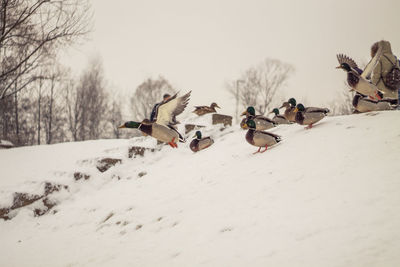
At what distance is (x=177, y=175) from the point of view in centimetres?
819

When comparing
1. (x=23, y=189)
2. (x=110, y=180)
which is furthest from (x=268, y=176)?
(x=23, y=189)

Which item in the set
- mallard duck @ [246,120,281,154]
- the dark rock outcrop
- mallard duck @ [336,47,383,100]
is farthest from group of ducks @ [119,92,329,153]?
the dark rock outcrop

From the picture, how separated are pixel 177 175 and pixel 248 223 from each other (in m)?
4.68

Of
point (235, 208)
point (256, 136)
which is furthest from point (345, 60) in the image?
point (235, 208)

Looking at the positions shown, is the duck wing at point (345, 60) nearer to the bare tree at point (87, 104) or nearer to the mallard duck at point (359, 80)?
the mallard duck at point (359, 80)

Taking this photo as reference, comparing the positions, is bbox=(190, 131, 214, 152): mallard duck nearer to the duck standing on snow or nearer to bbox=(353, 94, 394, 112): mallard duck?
bbox=(353, 94, 394, 112): mallard duck

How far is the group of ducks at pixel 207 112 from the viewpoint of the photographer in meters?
2.78

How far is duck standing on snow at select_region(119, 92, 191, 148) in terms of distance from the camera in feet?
8.80

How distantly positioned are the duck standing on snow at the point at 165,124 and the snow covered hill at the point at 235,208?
1713mm

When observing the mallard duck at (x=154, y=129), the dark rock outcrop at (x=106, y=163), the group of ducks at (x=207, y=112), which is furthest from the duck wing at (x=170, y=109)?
the dark rock outcrop at (x=106, y=163)

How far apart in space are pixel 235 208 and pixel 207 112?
10.4m

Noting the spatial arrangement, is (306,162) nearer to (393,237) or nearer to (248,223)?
(248,223)

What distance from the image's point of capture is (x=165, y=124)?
3.24 metres

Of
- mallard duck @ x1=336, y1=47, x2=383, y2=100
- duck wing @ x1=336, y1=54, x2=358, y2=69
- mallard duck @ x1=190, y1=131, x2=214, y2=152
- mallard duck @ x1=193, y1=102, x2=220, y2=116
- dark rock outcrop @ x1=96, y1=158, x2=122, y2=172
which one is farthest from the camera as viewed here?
mallard duck @ x1=193, y1=102, x2=220, y2=116
